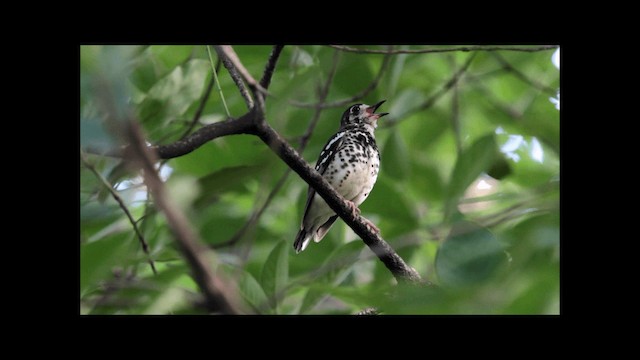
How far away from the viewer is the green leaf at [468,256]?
71 cm

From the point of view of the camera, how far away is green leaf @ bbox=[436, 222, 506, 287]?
0.71 metres

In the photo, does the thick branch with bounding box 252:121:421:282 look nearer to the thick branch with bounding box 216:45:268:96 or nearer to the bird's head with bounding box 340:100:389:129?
the thick branch with bounding box 216:45:268:96

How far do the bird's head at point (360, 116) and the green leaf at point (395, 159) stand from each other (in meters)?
0.78

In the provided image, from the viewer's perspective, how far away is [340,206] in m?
1.92

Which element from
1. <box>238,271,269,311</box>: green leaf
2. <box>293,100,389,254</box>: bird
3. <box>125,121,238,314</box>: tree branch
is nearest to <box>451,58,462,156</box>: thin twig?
<box>293,100,389,254</box>: bird

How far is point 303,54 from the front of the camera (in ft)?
6.48

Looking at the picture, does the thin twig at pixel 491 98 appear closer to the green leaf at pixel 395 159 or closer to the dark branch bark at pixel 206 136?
the green leaf at pixel 395 159

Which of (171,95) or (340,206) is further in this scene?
(340,206)

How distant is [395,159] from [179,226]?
1609 millimetres

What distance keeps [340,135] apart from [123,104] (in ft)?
8.54

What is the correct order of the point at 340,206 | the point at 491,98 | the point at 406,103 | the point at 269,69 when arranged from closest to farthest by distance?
the point at 269,69
the point at 340,206
the point at 406,103
the point at 491,98

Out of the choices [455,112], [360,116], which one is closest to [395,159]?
[455,112]

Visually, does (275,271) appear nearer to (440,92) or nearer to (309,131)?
(309,131)

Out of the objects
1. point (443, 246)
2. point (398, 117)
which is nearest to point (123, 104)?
point (443, 246)
